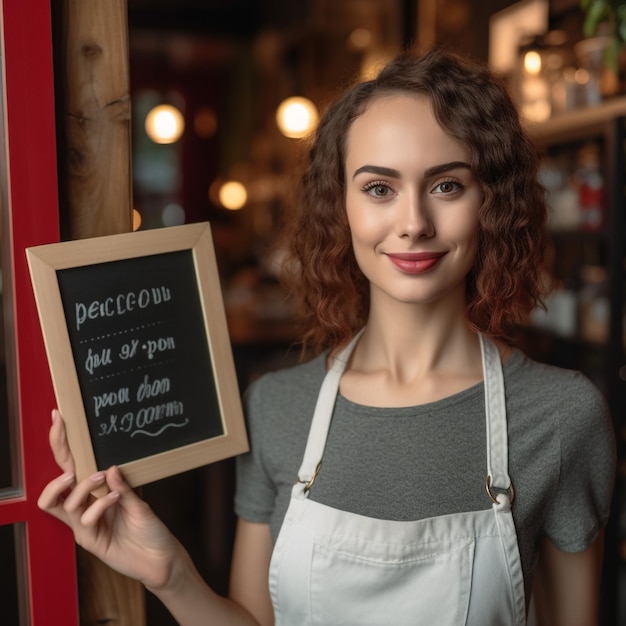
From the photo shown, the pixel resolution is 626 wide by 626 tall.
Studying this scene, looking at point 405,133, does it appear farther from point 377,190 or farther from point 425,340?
point 425,340

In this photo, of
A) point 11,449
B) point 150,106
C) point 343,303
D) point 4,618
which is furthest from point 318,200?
point 150,106

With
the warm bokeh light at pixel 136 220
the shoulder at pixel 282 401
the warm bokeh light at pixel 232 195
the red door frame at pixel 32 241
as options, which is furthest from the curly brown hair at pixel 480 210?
the warm bokeh light at pixel 232 195

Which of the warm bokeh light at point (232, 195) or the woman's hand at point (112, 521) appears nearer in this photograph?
the woman's hand at point (112, 521)

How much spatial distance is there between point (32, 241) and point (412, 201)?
62 centimetres

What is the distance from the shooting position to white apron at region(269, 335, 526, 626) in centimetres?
131

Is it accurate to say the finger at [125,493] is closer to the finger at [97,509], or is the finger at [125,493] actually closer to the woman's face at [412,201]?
the finger at [97,509]

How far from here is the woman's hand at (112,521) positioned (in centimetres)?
117

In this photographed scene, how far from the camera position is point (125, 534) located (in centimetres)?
125

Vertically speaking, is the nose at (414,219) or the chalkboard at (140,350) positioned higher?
the nose at (414,219)

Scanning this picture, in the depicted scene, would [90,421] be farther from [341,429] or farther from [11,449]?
[341,429]

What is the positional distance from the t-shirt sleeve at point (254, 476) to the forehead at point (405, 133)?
0.55 metres

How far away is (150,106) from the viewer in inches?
379

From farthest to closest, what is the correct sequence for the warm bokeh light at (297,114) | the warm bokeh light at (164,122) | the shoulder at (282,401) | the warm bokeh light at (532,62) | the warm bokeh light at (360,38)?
the warm bokeh light at (164,122)
the warm bokeh light at (360,38)
the warm bokeh light at (297,114)
the warm bokeh light at (532,62)
the shoulder at (282,401)

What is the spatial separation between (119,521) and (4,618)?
284 mm
